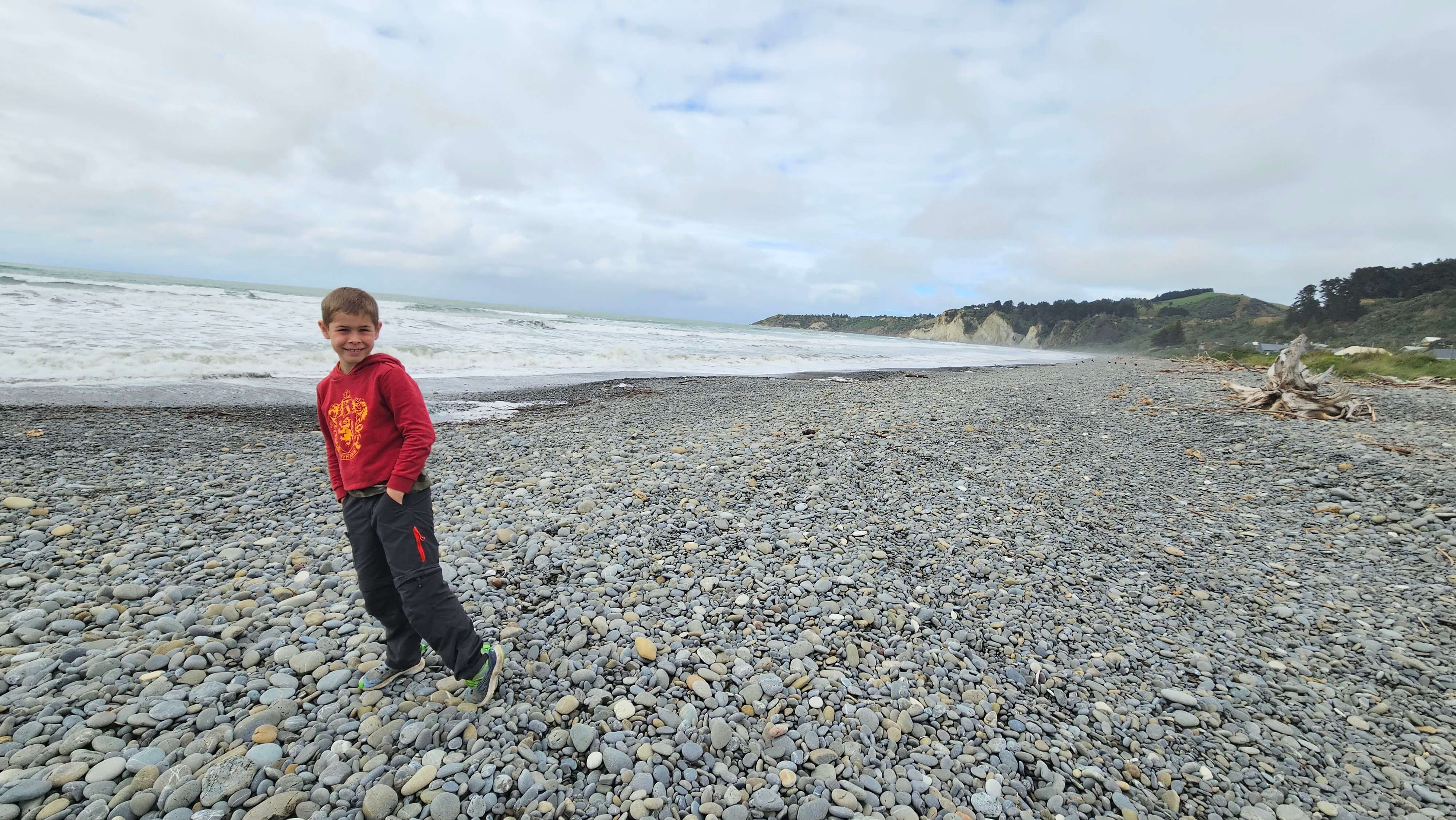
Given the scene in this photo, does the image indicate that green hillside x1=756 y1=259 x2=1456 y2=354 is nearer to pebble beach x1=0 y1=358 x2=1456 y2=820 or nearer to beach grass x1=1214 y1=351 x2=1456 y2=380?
beach grass x1=1214 y1=351 x2=1456 y2=380

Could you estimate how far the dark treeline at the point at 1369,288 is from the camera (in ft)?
148

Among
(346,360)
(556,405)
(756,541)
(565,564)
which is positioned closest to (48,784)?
(346,360)

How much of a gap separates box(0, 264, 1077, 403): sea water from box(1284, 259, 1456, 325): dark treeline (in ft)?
99.8

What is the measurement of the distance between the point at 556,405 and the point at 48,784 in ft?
38.8

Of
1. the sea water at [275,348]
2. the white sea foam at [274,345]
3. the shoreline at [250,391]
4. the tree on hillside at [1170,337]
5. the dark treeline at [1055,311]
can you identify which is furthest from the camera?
the dark treeline at [1055,311]

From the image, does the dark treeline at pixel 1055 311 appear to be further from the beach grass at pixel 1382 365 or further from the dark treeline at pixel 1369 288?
the beach grass at pixel 1382 365

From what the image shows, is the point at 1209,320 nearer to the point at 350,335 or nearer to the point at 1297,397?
the point at 1297,397

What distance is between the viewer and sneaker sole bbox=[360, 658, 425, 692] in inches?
119

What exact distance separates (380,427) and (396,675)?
143cm

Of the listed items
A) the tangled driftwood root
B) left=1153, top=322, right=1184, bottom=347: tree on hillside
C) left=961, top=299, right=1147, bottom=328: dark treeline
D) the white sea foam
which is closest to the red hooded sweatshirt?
the tangled driftwood root

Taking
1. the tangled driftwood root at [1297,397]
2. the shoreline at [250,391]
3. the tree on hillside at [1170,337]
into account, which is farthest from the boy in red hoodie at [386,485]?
the tree on hillside at [1170,337]

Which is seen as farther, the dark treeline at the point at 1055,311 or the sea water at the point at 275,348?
the dark treeline at the point at 1055,311

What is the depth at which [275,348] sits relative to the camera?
18.0 meters

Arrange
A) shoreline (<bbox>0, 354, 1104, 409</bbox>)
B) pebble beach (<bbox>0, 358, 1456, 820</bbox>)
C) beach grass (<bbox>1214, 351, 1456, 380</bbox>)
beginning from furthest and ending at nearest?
1. beach grass (<bbox>1214, 351, 1456, 380</bbox>)
2. shoreline (<bbox>0, 354, 1104, 409</bbox>)
3. pebble beach (<bbox>0, 358, 1456, 820</bbox>)
